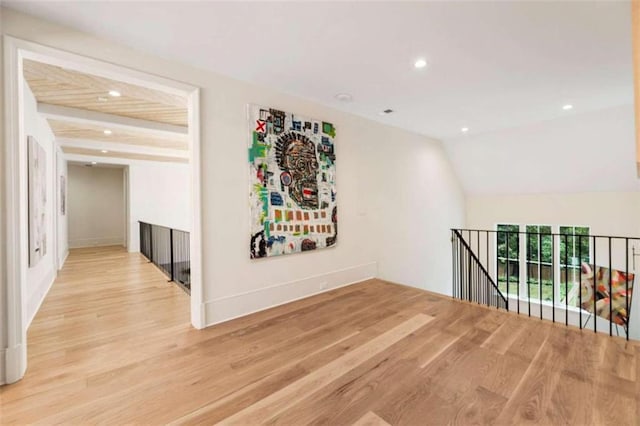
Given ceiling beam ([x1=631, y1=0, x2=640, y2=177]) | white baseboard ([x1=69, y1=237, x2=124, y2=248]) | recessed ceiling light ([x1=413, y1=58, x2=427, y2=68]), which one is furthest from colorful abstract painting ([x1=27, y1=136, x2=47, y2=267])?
white baseboard ([x1=69, y1=237, x2=124, y2=248])

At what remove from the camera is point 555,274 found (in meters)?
6.04

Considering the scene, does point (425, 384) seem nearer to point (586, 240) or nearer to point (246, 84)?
point (246, 84)

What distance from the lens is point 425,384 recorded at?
1.82 metres

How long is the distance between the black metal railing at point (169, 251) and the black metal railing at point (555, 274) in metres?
4.60

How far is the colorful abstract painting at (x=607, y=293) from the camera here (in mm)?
4555

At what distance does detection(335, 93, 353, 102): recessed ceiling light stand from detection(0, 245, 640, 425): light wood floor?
2535 millimetres

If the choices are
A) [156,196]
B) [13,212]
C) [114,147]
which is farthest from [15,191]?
[156,196]

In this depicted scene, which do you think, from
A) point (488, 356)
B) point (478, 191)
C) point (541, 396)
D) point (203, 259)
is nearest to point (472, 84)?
point (488, 356)

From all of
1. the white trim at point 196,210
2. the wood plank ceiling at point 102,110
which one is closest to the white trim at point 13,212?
the wood plank ceiling at point 102,110

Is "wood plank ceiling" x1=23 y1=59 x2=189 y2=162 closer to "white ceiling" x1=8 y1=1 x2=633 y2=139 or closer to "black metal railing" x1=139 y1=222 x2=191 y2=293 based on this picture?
"white ceiling" x1=8 y1=1 x2=633 y2=139

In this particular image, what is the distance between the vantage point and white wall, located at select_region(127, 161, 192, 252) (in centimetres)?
747

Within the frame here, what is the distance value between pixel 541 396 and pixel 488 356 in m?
0.45

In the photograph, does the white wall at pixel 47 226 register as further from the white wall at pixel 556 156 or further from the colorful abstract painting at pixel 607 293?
the colorful abstract painting at pixel 607 293

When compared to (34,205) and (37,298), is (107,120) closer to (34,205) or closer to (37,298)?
(34,205)
